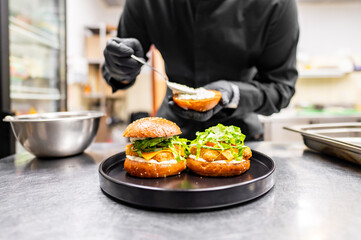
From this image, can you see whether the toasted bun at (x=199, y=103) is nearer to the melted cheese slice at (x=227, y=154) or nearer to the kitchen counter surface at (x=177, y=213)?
the melted cheese slice at (x=227, y=154)

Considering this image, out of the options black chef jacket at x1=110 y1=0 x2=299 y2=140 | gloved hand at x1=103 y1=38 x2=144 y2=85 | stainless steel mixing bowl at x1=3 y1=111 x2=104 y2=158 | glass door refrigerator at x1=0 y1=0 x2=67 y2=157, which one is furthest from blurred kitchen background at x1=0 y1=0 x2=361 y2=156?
stainless steel mixing bowl at x1=3 y1=111 x2=104 y2=158

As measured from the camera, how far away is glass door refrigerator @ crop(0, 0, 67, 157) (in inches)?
97.0

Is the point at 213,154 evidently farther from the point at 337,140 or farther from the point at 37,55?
the point at 37,55

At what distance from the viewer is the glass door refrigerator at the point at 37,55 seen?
2.46 metres

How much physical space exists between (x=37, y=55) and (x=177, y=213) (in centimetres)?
303

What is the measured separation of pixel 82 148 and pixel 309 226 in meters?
0.97

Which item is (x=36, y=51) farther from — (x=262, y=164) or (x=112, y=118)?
(x=262, y=164)

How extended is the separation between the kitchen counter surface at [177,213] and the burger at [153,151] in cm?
14

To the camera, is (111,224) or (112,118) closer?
(111,224)

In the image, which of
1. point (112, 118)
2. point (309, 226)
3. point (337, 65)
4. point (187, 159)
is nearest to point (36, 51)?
point (112, 118)

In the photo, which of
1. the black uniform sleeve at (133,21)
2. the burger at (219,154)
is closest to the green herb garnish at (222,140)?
the burger at (219,154)

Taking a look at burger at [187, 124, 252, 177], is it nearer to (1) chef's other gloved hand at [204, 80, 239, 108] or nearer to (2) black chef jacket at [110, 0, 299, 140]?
(1) chef's other gloved hand at [204, 80, 239, 108]

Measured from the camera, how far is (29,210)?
596mm

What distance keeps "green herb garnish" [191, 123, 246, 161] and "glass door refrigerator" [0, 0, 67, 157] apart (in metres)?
2.08
